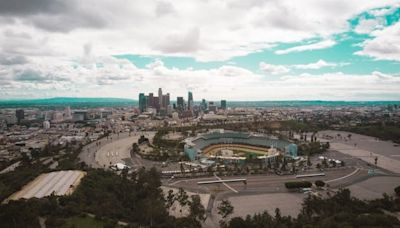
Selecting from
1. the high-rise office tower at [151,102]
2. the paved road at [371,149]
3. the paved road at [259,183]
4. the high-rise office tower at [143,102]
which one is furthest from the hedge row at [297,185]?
the high-rise office tower at [151,102]

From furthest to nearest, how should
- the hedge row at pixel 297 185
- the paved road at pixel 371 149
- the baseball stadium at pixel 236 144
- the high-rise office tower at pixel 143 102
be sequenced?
the high-rise office tower at pixel 143 102
the baseball stadium at pixel 236 144
the paved road at pixel 371 149
the hedge row at pixel 297 185

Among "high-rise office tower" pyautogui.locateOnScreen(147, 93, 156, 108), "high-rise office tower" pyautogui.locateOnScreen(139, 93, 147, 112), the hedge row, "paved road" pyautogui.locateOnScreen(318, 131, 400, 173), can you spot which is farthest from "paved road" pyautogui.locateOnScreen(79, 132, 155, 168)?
"high-rise office tower" pyautogui.locateOnScreen(147, 93, 156, 108)

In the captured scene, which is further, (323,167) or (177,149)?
(177,149)

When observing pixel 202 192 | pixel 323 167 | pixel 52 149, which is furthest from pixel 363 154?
pixel 52 149

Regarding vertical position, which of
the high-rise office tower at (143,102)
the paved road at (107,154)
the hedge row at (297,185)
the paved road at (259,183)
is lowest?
the paved road at (107,154)

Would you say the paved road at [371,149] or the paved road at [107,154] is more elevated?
the paved road at [371,149]

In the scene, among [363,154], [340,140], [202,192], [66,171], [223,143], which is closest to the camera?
[202,192]

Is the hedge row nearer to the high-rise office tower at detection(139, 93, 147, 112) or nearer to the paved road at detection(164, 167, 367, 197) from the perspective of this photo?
the paved road at detection(164, 167, 367, 197)

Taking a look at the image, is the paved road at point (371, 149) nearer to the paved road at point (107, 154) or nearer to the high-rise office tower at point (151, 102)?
the paved road at point (107, 154)

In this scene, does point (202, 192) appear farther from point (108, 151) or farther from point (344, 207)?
point (108, 151)
